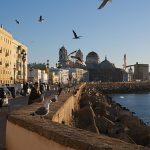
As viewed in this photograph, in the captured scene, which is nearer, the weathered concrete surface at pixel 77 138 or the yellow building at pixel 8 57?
the weathered concrete surface at pixel 77 138

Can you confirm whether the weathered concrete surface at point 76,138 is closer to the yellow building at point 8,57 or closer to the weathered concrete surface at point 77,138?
the weathered concrete surface at point 77,138

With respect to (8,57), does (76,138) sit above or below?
below

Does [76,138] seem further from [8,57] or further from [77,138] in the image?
[8,57]

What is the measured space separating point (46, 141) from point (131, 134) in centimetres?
1618

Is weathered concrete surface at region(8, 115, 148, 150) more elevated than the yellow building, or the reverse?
the yellow building

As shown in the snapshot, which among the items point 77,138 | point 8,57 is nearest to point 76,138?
point 77,138

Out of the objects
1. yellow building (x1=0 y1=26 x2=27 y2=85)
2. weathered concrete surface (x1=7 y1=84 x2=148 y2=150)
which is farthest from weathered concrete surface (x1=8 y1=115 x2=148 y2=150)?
yellow building (x1=0 y1=26 x2=27 y2=85)

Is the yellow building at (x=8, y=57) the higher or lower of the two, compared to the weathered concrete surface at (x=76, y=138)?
higher

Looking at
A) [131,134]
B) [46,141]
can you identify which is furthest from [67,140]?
[131,134]

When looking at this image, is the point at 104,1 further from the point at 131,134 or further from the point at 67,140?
the point at 131,134

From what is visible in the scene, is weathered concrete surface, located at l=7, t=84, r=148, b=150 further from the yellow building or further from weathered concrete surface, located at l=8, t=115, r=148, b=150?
the yellow building

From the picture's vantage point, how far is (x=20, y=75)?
336ft

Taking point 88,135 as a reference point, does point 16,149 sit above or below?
below

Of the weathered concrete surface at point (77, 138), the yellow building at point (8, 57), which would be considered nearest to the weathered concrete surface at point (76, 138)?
the weathered concrete surface at point (77, 138)
